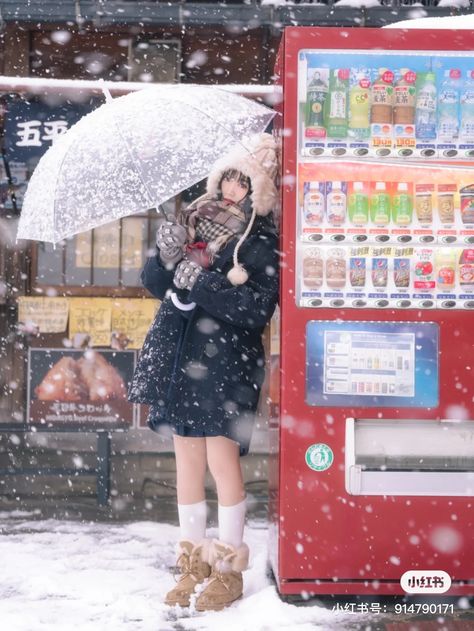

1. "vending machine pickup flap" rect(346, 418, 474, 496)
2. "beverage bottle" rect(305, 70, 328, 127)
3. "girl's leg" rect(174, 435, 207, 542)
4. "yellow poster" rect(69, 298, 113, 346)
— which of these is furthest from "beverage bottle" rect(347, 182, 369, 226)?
"yellow poster" rect(69, 298, 113, 346)

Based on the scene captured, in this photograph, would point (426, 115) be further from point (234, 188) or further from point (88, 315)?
point (88, 315)

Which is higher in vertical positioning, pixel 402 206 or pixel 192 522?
pixel 402 206

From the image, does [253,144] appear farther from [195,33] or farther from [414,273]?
[195,33]

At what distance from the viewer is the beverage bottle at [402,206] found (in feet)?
13.4

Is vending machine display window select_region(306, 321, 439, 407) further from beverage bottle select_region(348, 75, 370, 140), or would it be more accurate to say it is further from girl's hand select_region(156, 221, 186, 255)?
beverage bottle select_region(348, 75, 370, 140)

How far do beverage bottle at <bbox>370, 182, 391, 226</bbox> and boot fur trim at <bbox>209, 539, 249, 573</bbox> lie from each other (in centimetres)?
180

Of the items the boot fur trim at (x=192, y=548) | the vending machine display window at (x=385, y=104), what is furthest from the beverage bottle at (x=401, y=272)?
the boot fur trim at (x=192, y=548)

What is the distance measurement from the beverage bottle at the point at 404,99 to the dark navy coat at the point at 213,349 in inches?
34.1

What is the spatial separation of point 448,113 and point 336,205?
0.73 meters

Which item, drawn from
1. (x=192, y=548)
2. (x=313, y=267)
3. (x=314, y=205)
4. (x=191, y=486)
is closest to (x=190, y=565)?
(x=192, y=548)

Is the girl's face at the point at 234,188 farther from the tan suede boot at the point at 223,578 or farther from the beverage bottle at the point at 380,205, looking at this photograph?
the tan suede boot at the point at 223,578

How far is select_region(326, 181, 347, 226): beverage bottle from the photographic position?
161 inches

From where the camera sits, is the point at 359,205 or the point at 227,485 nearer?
the point at 359,205

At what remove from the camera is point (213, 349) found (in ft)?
13.9
